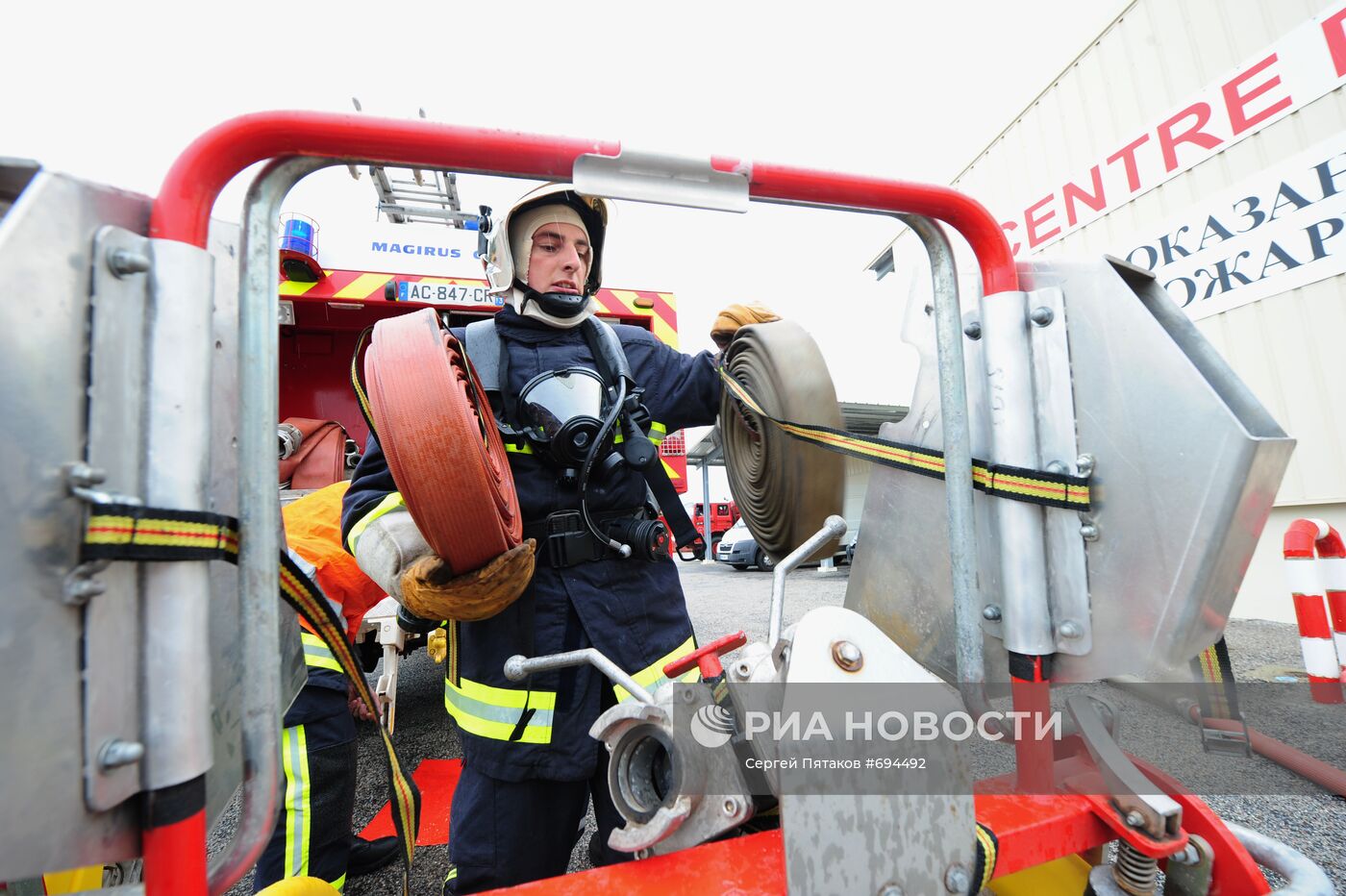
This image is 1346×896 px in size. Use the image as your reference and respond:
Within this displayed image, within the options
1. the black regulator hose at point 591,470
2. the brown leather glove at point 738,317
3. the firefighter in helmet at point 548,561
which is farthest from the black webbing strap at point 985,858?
the brown leather glove at point 738,317

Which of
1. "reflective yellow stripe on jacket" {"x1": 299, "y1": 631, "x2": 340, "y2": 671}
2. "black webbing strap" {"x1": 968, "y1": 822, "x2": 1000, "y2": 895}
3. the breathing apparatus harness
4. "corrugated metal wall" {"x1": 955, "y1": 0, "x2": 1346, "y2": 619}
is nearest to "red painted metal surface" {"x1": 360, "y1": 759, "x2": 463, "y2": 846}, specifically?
"reflective yellow stripe on jacket" {"x1": 299, "y1": 631, "x2": 340, "y2": 671}

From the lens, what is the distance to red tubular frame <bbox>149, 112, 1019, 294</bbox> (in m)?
0.64

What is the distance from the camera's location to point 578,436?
1382 millimetres

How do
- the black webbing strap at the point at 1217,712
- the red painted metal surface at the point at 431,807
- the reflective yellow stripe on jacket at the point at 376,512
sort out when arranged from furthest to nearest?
the red painted metal surface at the point at 431,807 → the black webbing strap at the point at 1217,712 → the reflective yellow stripe on jacket at the point at 376,512

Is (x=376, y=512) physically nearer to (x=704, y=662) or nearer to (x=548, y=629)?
(x=548, y=629)

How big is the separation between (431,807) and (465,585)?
6.47ft

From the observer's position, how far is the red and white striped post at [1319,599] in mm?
2742

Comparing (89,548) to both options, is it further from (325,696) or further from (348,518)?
(325,696)

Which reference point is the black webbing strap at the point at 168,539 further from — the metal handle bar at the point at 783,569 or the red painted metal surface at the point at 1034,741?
the red painted metal surface at the point at 1034,741

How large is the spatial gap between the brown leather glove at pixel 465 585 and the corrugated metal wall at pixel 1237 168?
5251 millimetres

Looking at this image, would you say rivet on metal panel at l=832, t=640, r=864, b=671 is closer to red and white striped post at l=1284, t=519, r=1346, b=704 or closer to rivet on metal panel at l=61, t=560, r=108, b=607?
rivet on metal panel at l=61, t=560, r=108, b=607

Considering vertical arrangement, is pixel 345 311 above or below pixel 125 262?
above

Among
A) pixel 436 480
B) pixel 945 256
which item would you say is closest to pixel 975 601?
pixel 945 256

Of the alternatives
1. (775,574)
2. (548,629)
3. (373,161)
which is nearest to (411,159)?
(373,161)
